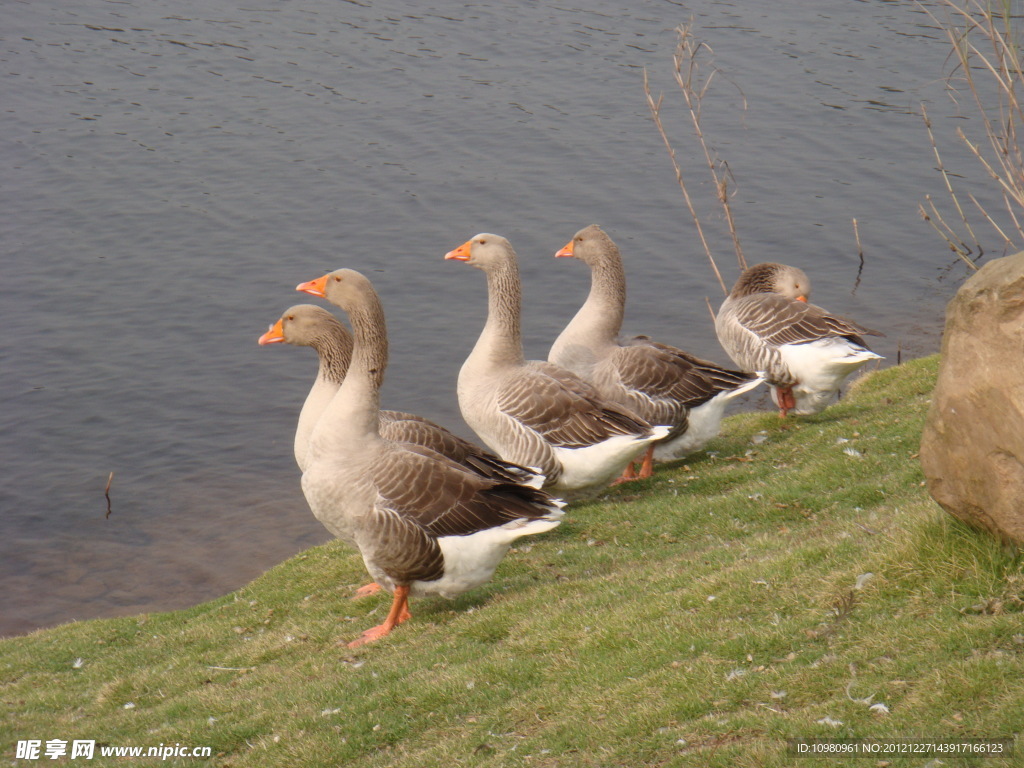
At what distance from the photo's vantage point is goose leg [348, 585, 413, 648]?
9984mm

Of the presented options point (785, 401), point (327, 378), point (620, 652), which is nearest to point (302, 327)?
point (327, 378)

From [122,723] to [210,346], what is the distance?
15651 mm

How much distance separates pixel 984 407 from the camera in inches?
283

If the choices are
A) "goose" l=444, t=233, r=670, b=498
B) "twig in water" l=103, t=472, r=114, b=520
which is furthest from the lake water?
"goose" l=444, t=233, r=670, b=498

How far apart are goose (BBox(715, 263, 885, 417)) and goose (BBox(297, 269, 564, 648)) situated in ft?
21.0

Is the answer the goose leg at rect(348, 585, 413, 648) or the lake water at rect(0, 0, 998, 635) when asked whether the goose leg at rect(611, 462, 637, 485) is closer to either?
the goose leg at rect(348, 585, 413, 648)

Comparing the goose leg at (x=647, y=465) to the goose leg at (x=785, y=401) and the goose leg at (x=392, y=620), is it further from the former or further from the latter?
the goose leg at (x=392, y=620)

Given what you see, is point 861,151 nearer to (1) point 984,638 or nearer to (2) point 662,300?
(2) point 662,300

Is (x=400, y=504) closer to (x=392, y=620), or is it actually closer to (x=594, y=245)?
(x=392, y=620)

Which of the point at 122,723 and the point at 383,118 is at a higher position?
the point at 383,118

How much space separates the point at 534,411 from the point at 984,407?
6.76 meters

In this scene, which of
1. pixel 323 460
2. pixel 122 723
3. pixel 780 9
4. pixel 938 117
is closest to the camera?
pixel 122 723

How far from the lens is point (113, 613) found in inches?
635

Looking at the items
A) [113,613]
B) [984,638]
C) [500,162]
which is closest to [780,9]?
[500,162]
